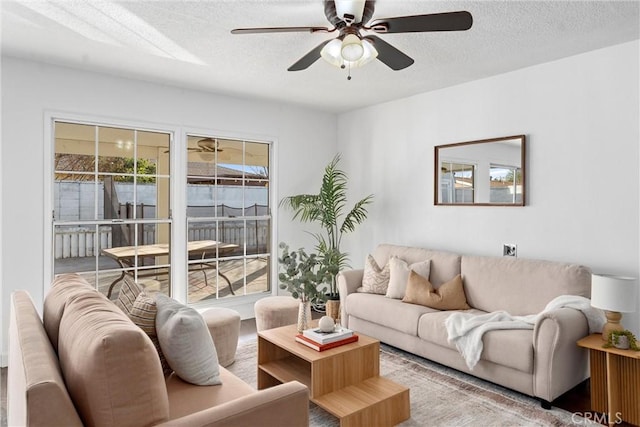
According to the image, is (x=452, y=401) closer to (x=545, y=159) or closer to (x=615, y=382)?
(x=615, y=382)

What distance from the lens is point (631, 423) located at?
2.49m

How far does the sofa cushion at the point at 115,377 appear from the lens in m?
1.30

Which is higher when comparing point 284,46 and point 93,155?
point 284,46

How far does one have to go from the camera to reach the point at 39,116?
352 cm

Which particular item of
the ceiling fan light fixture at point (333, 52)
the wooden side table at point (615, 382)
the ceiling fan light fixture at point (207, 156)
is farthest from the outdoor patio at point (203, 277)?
the wooden side table at point (615, 382)

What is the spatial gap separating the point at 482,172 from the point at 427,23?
2134 mm

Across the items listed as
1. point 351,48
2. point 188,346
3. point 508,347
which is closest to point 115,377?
point 188,346

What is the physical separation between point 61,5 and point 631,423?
4.22 m

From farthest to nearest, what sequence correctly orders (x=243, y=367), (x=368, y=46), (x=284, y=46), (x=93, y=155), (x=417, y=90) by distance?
(x=417, y=90), (x=93, y=155), (x=243, y=367), (x=284, y=46), (x=368, y=46)

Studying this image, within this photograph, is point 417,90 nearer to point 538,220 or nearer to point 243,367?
point 538,220

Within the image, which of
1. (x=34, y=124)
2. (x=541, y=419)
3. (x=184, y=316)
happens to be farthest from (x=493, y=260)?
(x=34, y=124)

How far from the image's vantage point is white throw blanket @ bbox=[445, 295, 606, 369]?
282cm

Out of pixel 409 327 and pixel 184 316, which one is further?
pixel 409 327

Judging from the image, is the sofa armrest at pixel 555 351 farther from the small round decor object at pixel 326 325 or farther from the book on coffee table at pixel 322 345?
the small round decor object at pixel 326 325
